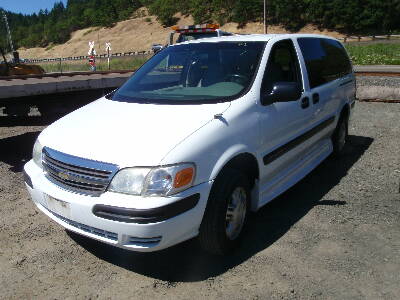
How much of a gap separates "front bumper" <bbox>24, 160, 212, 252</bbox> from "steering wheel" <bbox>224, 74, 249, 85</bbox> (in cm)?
115

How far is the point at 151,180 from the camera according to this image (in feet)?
8.50

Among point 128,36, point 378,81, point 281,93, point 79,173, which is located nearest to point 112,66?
point 378,81

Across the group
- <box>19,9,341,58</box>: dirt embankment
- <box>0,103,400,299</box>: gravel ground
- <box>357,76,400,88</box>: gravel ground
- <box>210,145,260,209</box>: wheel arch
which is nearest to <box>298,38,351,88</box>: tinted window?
<box>0,103,400,299</box>: gravel ground

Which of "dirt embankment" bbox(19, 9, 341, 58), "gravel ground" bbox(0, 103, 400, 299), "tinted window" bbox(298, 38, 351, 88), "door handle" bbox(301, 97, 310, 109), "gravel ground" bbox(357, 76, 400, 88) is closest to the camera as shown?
"gravel ground" bbox(0, 103, 400, 299)

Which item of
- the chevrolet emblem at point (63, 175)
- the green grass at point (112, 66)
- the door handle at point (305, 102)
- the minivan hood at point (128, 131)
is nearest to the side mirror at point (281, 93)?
the minivan hood at point (128, 131)

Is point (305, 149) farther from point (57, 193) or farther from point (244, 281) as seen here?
point (57, 193)

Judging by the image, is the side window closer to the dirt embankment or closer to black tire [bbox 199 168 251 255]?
black tire [bbox 199 168 251 255]

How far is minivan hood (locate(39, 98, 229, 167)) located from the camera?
269 centimetres

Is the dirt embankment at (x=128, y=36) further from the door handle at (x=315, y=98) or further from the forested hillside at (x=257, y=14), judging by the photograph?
the door handle at (x=315, y=98)

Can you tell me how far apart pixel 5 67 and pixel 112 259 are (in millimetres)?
7870

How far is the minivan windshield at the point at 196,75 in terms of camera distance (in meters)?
3.47

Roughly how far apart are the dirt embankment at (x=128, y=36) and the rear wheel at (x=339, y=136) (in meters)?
63.0

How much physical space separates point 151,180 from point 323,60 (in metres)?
3.16

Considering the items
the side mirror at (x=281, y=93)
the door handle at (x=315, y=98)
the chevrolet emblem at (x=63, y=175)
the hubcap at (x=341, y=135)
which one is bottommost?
the hubcap at (x=341, y=135)
